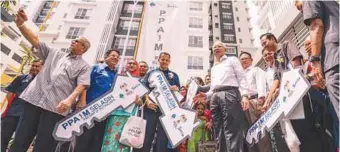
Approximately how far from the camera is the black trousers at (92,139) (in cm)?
265

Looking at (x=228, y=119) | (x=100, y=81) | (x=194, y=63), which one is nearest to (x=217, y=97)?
(x=228, y=119)

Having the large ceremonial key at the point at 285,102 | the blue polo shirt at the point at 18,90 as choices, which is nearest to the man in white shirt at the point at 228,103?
the large ceremonial key at the point at 285,102

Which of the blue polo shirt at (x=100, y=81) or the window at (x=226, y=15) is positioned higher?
the window at (x=226, y=15)

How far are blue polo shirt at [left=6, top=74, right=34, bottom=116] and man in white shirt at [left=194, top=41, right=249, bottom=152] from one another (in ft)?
9.10

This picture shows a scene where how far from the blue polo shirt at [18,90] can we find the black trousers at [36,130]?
120 cm

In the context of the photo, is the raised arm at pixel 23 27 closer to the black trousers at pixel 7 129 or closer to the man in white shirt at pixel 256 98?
the black trousers at pixel 7 129

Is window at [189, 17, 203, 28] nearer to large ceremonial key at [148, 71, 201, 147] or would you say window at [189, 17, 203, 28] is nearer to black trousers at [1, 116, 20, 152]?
large ceremonial key at [148, 71, 201, 147]

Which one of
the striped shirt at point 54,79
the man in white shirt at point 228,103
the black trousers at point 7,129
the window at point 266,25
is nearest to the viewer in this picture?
the striped shirt at point 54,79

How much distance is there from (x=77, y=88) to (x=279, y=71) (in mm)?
2412

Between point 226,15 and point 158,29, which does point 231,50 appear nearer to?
point 226,15

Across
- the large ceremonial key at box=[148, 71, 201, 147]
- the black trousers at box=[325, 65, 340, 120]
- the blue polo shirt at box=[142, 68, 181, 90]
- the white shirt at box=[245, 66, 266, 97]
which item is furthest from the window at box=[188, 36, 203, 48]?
the black trousers at box=[325, 65, 340, 120]

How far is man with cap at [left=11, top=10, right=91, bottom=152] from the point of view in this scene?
2295mm

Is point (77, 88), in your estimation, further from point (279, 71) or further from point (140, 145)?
point (279, 71)

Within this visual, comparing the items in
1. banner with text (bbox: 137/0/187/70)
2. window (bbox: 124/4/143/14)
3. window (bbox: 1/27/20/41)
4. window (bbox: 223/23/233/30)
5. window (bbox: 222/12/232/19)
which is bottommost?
banner with text (bbox: 137/0/187/70)
